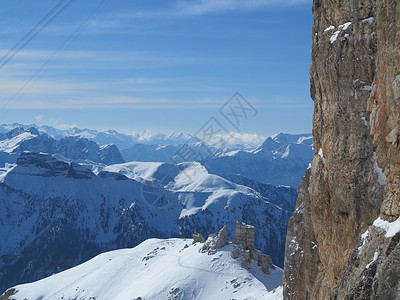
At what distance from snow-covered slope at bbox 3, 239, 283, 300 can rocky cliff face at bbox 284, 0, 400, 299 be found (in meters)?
50.7

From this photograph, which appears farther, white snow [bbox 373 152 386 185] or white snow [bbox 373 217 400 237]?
white snow [bbox 373 152 386 185]

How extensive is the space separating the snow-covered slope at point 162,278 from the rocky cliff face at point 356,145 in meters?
50.7

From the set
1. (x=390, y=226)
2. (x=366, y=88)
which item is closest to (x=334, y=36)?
(x=366, y=88)

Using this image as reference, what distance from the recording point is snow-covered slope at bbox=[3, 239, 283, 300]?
95188mm

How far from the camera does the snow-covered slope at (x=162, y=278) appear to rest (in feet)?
312

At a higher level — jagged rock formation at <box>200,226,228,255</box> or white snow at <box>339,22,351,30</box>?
white snow at <box>339,22,351,30</box>

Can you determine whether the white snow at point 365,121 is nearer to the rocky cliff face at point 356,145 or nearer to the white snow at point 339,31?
the rocky cliff face at point 356,145

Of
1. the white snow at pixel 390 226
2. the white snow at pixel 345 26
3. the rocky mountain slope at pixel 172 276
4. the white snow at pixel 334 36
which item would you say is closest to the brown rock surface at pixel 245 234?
the rocky mountain slope at pixel 172 276

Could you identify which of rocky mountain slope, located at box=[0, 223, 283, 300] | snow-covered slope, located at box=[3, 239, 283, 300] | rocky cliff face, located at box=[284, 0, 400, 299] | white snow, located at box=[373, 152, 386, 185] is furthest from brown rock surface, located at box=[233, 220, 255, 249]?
white snow, located at box=[373, 152, 386, 185]

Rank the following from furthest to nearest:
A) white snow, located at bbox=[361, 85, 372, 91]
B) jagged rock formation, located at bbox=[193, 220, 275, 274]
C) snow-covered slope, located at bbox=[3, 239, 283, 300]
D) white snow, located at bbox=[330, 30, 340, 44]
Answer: jagged rock formation, located at bbox=[193, 220, 275, 274]
snow-covered slope, located at bbox=[3, 239, 283, 300]
white snow, located at bbox=[330, 30, 340, 44]
white snow, located at bbox=[361, 85, 372, 91]

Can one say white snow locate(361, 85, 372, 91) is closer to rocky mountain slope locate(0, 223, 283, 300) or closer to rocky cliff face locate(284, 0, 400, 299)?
rocky cliff face locate(284, 0, 400, 299)

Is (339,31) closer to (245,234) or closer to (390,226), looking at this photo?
(390,226)

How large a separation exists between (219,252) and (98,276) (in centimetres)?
3860

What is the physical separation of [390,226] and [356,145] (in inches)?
262
